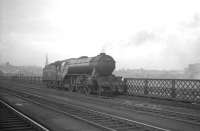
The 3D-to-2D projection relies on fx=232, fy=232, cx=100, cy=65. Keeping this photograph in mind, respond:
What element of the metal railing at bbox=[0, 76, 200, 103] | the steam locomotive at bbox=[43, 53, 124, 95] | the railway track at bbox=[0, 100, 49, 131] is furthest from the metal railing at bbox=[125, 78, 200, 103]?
the railway track at bbox=[0, 100, 49, 131]

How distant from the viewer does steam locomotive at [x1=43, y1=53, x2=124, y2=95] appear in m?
20.6

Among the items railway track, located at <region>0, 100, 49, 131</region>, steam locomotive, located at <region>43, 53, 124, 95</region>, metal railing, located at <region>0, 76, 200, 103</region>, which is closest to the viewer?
railway track, located at <region>0, 100, 49, 131</region>

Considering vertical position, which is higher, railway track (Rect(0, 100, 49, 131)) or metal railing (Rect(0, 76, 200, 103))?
metal railing (Rect(0, 76, 200, 103))

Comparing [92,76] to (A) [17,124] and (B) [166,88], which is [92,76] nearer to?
(B) [166,88]

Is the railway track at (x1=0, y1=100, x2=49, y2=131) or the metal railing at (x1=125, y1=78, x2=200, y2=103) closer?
the railway track at (x1=0, y1=100, x2=49, y2=131)

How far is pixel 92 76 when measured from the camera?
2109 centimetres

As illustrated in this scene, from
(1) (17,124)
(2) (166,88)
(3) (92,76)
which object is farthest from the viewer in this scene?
(3) (92,76)

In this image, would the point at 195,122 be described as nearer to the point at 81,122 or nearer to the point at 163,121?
the point at 163,121

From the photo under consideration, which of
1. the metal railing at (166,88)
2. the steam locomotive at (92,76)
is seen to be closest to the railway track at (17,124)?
the metal railing at (166,88)

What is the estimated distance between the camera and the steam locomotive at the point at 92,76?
2064cm

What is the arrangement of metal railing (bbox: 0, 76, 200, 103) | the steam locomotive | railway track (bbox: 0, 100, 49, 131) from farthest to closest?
1. the steam locomotive
2. metal railing (bbox: 0, 76, 200, 103)
3. railway track (bbox: 0, 100, 49, 131)

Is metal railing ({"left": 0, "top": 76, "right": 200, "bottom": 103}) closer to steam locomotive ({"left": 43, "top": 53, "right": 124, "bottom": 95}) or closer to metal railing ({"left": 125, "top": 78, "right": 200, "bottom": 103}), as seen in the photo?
metal railing ({"left": 125, "top": 78, "right": 200, "bottom": 103})

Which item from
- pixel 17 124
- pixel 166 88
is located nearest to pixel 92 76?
pixel 166 88

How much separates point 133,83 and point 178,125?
37.7ft
